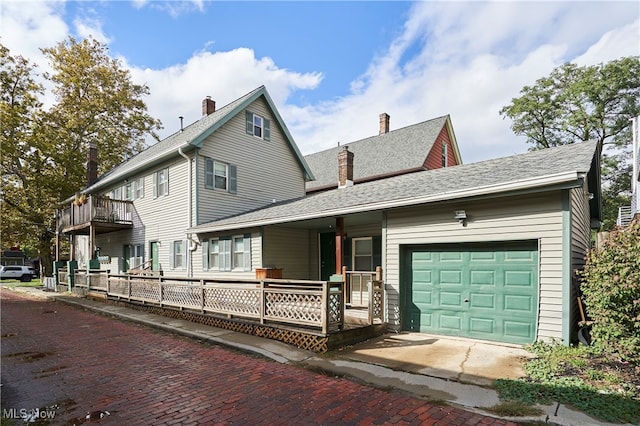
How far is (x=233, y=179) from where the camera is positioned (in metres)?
16.2

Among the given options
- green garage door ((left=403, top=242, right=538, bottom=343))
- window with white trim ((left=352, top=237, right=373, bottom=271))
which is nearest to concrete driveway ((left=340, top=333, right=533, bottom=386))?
green garage door ((left=403, top=242, right=538, bottom=343))

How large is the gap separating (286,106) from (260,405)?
16.7 meters

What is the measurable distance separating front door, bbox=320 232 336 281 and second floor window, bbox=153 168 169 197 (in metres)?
7.92

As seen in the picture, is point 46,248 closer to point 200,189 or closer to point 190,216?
point 190,216

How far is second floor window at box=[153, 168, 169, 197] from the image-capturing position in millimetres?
16422

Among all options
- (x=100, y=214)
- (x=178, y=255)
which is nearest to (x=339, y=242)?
(x=178, y=255)

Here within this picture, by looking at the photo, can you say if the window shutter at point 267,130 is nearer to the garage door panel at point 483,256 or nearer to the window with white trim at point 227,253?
the window with white trim at point 227,253

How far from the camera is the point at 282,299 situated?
26.7 ft

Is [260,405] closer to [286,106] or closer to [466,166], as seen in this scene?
[466,166]

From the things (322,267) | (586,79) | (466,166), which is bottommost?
(322,267)

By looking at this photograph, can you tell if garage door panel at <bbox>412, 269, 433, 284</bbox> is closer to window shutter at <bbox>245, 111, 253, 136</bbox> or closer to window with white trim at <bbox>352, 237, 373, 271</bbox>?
window with white trim at <bbox>352, 237, 373, 271</bbox>

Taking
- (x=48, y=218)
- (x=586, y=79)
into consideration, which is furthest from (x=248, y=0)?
(x=586, y=79)

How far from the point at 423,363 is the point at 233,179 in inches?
489

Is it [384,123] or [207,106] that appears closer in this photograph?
[207,106]
